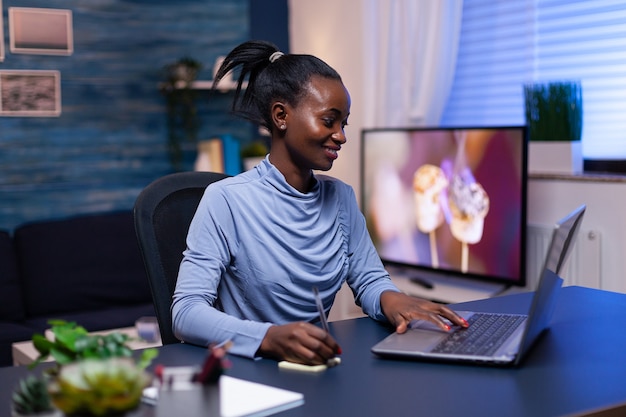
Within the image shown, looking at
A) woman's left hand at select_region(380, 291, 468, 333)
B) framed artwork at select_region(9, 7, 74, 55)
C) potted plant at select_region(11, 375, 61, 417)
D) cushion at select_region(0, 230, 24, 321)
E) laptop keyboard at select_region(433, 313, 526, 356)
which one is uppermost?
framed artwork at select_region(9, 7, 74, 55)

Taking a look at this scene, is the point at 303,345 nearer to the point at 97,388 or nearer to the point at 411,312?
the point at 411,312

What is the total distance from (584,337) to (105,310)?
2787mm

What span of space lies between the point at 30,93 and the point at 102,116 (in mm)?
367

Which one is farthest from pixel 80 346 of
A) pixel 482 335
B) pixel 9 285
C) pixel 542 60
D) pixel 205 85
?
pixel 205 85

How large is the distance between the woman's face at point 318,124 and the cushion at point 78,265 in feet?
7.97

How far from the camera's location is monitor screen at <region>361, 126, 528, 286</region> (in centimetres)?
313

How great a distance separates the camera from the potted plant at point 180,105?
425 centimetres

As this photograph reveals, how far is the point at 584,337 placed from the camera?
142 centimetres

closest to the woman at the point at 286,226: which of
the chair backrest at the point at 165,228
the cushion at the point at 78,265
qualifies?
the chair backrest at the point at 165,228

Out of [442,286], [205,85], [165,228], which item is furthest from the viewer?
[205,85]

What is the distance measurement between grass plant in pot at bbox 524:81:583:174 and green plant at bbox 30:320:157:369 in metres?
2.48

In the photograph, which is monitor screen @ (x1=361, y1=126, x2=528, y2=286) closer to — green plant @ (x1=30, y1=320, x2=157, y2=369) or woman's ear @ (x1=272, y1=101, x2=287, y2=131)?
woman's ear @ (x1=272, y1=101, x2=287, y2=131)

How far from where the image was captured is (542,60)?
344 cm

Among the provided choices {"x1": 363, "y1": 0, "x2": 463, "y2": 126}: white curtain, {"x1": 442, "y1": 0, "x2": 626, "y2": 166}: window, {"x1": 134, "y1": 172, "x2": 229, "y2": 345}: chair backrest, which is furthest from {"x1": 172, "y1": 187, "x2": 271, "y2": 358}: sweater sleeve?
{"x1": 363, "y1": 0, "x2": 463, "y2": 126}: white curtain
